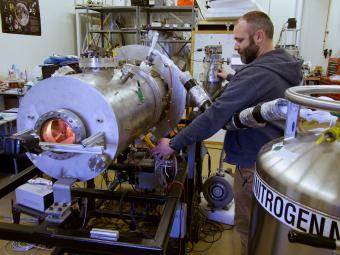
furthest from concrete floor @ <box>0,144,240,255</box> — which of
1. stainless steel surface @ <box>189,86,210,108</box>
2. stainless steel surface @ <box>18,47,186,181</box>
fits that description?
stainless steel surface @ <box>18,47,186,181</box>

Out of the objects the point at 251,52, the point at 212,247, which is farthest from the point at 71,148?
the point at 212,247

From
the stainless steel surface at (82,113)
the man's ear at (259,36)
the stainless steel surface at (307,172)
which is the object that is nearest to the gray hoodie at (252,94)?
the man's ear at (259,36)

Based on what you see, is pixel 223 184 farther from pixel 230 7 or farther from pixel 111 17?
pixel 111 17

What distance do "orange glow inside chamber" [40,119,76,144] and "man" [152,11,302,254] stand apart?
547mm

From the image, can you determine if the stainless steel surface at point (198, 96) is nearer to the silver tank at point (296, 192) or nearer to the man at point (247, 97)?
the man at point (247, 97)

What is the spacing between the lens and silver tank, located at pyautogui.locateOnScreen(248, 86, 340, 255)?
0.61 m

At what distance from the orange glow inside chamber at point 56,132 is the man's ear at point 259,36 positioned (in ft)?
3.49

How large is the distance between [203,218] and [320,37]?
4477mm

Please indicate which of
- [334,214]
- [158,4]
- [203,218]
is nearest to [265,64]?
[334,214]

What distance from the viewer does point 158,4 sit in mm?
4379

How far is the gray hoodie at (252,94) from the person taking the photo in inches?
53.9

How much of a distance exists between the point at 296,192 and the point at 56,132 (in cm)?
74

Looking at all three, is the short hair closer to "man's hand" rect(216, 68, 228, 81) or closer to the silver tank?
"man's hand" rect(216, 68, 228, 81)

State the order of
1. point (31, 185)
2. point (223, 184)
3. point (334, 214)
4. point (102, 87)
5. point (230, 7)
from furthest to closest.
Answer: point (230, 7)
point (223, 184)
point (31, 185)
point (102, 87)
point (334, 214)
